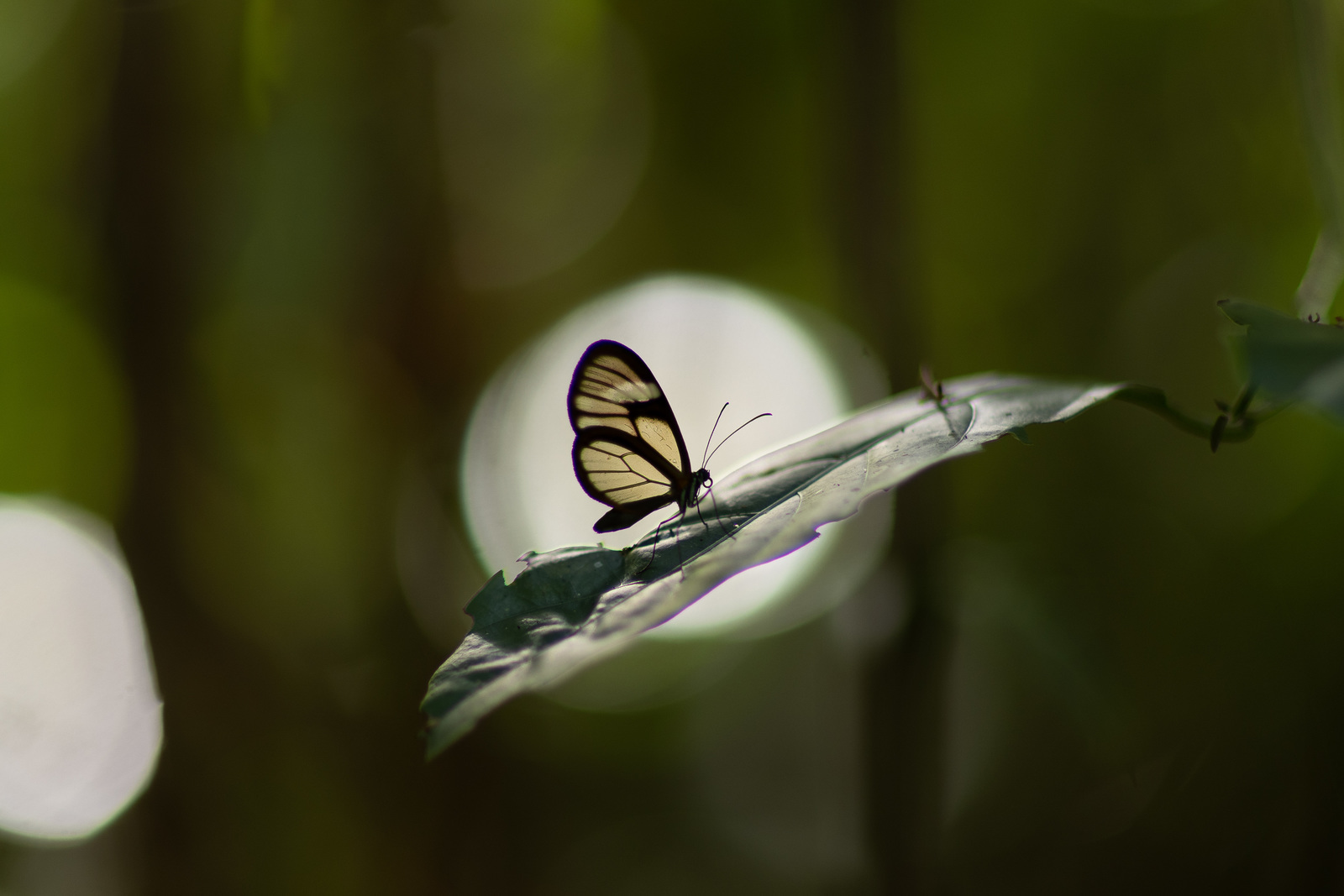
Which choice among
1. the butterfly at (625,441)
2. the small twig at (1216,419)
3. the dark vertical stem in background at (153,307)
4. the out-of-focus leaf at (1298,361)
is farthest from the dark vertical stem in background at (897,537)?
the dark vertical stem in background at (153,307)

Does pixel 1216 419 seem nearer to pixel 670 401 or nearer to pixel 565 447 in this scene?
pixel 670 401

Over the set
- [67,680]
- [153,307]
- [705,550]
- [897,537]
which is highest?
[153,307]

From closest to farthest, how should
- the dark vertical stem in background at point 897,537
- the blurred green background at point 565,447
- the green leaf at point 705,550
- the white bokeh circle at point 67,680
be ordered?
the green leaf at point 705,550, the dark vertical stem in background at point 897,537, the white bokeh circle at point 67,680, the blurred green background at point 565,447

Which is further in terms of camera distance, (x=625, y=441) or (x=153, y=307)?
(x=153, y=307)

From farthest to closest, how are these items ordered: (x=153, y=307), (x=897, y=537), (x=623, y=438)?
(x=153, y=307) → (x=897, y=537) → (x=623, y=438)

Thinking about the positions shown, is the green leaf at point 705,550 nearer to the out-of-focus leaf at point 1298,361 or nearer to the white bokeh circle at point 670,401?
the out-of-focus leaf at point 1298,361

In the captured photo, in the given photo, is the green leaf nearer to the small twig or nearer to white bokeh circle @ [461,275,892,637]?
the small twig

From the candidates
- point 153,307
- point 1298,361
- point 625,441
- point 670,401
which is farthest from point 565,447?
point 1298,361
